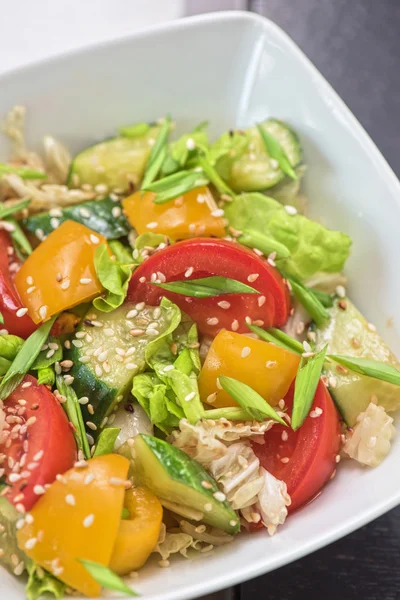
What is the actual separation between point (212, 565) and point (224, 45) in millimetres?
2012

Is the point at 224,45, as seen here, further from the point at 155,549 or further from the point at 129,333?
the point at 155,549

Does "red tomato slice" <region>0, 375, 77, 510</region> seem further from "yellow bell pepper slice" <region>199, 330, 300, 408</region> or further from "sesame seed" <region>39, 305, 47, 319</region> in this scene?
"yellow bell pepper slice" <region>199, 330, 300, 408</region>

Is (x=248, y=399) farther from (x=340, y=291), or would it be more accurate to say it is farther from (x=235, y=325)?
(x=340, y=291)

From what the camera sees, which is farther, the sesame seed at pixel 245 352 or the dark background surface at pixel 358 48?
the dark background surface at pixel 358 48

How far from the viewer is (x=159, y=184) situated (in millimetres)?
2262

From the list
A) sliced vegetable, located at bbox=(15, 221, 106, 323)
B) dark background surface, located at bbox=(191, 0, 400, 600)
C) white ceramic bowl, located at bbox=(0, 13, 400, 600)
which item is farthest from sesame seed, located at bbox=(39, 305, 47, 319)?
dark background surface, located at bbox=(191, 0, 400, 600)

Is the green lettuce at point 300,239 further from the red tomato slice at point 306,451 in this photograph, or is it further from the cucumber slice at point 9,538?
the cucumber slice at point 9,538

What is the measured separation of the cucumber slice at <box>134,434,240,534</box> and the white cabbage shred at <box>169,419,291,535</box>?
1.6 inches

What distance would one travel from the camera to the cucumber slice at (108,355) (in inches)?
76.9

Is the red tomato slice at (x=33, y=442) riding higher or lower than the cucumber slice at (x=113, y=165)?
lower

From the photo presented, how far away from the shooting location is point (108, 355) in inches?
78.7

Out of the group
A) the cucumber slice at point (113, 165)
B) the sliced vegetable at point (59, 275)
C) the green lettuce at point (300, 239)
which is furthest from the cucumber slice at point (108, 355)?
the cucumber slice at point (113, 165)

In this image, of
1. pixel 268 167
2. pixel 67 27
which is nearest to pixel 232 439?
pixel 268 167

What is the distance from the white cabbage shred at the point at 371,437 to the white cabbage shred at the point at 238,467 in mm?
269
